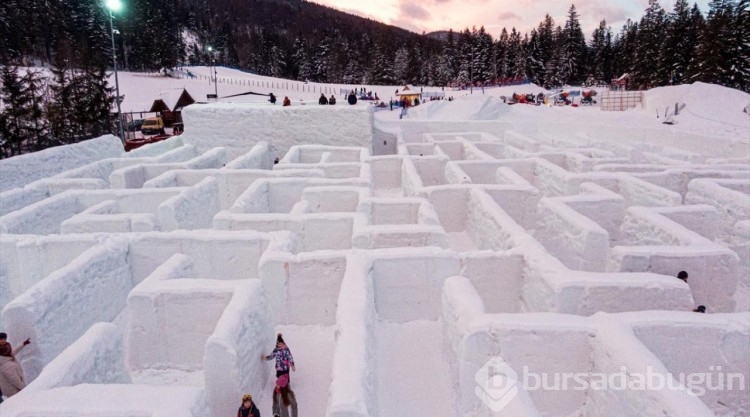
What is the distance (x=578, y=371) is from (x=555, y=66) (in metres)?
65.8

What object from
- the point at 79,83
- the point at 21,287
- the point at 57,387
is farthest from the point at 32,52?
the point at 57,387

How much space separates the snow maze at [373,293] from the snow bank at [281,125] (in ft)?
16.0

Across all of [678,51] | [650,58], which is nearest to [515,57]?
[650,58]

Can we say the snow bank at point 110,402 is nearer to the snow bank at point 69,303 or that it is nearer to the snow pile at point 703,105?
the snow bank at point 69,303

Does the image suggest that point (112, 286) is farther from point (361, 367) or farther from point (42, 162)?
point (42, 162)

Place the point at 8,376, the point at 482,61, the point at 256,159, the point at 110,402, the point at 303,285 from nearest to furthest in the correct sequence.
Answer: the point at 110,402 → the point at 8,376 → the point at 303,285 → the point at 256,159 → the point at 482,61

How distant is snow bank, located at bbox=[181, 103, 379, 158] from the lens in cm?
1712

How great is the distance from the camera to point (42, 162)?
14.7m

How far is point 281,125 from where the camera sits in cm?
1717

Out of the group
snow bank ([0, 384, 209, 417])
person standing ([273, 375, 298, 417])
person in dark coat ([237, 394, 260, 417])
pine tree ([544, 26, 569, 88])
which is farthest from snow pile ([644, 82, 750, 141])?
pine tree ([544, 26, 569, 88])

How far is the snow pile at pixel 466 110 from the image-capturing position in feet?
85.7

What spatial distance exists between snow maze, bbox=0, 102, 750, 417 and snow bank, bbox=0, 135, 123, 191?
7.06 ft

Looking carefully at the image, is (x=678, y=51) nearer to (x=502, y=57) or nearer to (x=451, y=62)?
(x=502, y=57)

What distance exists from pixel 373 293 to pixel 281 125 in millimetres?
11506
